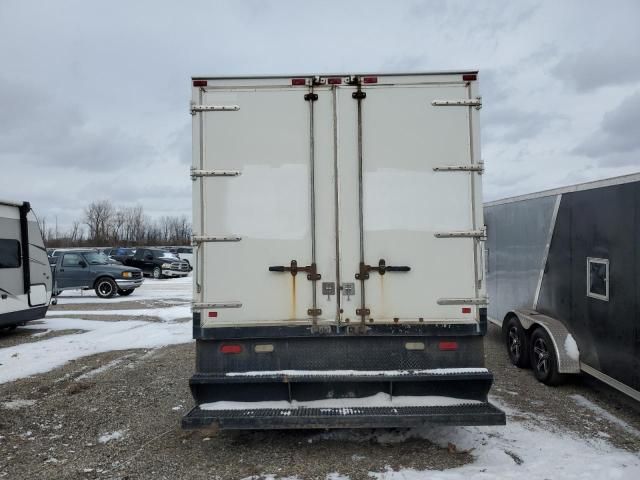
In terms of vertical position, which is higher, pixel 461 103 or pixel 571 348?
pixel 461 103

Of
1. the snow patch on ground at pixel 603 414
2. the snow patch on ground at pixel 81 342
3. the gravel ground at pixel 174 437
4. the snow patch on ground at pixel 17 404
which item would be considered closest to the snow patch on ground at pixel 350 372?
the gravel ground at pixel 174 437

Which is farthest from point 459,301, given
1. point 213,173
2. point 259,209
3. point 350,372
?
point 213,173

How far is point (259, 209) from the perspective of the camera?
4.39 m

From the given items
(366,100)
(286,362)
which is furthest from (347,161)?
(286,362)

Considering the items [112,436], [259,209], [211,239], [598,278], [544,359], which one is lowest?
[112,436]

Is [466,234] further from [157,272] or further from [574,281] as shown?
[157,272]

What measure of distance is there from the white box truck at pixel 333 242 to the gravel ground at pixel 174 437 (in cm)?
51

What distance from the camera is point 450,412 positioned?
4125 millimetres

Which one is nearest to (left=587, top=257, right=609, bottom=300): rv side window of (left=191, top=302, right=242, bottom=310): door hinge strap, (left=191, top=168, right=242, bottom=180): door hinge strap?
(left=191, top=302, right=242, bottom=310): door hinge strap

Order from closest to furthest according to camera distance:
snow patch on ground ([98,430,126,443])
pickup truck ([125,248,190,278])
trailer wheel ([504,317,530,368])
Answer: snow patch on ground ([98,430,126,443])
trailer wheel ([504,317,530,368])
pickup truck ([125,248,190,278])

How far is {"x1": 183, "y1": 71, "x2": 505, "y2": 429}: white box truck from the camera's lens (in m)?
4.37

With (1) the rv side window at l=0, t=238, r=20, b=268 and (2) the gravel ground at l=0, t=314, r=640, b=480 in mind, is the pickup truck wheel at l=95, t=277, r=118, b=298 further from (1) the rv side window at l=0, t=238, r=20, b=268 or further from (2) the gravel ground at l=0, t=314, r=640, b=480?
(2) the gravel ground at l=0, t=314, r=640, b=480

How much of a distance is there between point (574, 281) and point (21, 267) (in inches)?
406

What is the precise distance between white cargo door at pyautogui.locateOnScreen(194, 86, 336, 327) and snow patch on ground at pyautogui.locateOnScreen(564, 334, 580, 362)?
360cm
